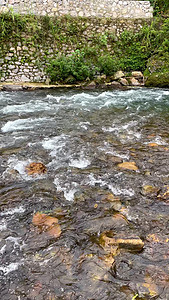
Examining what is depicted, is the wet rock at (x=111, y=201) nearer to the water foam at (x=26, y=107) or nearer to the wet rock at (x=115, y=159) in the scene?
the wet rock at (x=115, y=159)

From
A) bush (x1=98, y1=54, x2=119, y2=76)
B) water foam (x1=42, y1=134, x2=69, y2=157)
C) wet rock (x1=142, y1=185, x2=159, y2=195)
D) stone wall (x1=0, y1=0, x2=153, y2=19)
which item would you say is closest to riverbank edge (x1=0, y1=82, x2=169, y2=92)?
bush (x1=98, y1=54, x2=119, y2=76)

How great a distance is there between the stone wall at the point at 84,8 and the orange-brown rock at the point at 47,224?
42.8ft

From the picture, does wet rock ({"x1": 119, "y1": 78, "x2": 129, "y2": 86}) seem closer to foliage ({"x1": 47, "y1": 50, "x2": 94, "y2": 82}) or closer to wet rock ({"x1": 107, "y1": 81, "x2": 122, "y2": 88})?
wet rock ({"x1": 107, "y1": 81, "x2": 122, "y2": 88})

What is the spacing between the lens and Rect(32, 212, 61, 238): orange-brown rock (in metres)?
2.19

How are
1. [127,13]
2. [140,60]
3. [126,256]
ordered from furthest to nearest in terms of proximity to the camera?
1. [127,13]
2. [140,60]
3. [126,256]

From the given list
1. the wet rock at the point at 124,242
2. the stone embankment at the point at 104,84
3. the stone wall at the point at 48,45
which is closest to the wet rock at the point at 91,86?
the stone embankment at the point at 104,84

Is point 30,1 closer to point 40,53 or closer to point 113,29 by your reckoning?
point 40,53

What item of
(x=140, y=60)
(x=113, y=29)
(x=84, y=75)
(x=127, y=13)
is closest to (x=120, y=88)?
(x=84, y=75)

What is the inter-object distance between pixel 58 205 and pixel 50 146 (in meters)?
1.84

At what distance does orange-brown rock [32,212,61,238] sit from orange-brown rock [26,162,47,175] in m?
0.93

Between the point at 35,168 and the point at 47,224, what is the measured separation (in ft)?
4.07

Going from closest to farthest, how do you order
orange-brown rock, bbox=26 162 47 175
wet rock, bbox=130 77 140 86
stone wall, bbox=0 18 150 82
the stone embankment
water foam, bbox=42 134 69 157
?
orange-brown rock, bbox=26 162 47 175 < water foam, bbox=42 134 69 157 < the stone embankment < stone wall, bbox=0 18 150 82 < wet rock, bbox=130 77 140 86

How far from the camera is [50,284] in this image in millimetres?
1682

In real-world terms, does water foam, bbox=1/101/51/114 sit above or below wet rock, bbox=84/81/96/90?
below
